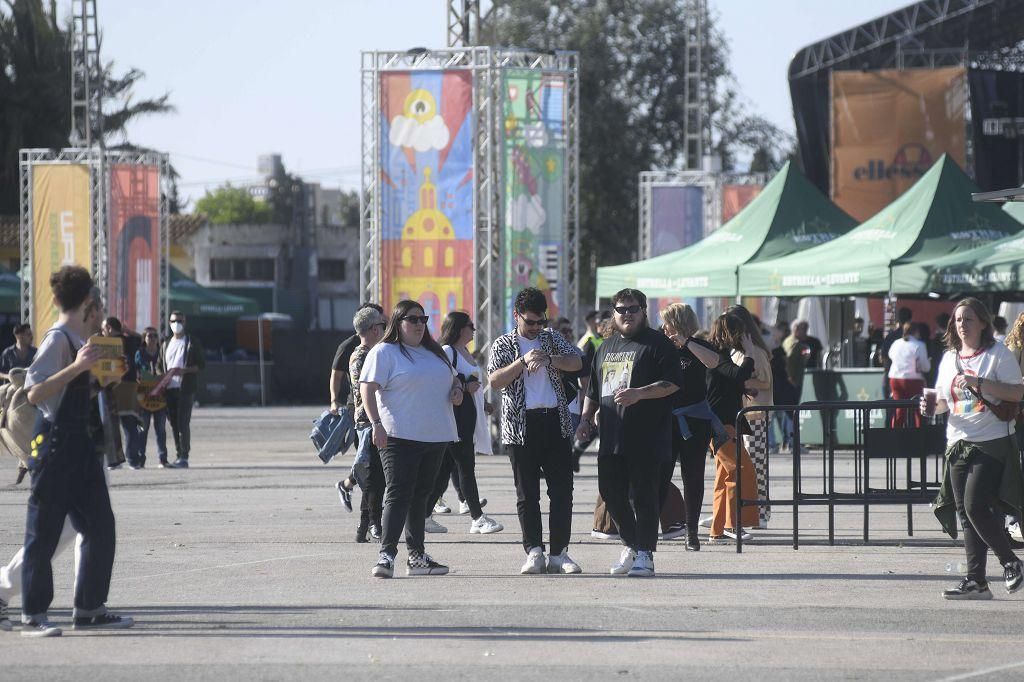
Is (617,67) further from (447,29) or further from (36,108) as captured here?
(447,29)

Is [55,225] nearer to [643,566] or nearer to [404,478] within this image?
[404,478]

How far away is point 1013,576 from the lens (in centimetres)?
973

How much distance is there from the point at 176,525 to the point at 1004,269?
10854 millimetres

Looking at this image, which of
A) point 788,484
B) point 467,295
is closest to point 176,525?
point 788,484

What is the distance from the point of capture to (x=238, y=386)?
144ft

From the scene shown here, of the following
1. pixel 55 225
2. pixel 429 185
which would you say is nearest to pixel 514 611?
pixel 429 185

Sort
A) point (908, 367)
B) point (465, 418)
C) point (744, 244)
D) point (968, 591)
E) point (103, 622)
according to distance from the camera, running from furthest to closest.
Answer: point (744, 244)
point (908, 367)
point (465, 418)
point (968, 591)
point (103, 622)

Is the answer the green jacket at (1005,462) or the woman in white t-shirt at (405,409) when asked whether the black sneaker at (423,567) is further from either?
the green jacket at (1005,462)

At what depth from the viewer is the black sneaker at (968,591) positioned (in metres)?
9.66

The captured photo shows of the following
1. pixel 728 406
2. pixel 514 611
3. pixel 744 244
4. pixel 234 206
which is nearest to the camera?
pixel 514 611

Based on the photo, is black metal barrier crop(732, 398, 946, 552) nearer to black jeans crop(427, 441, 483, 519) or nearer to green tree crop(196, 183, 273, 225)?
black jeans crop(427, 441, 483, 519)

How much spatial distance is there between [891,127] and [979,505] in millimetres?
29025

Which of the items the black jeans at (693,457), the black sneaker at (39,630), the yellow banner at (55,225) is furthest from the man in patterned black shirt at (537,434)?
the yellow banner at (55,225)

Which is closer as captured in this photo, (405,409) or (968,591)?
(968,591)
